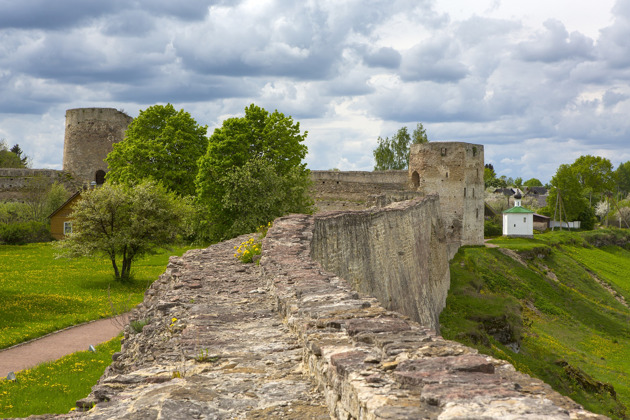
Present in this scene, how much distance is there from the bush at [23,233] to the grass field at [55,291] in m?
5.18

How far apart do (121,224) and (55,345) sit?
9600 millimetres

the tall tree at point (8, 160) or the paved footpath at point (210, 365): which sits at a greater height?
the tall tree at point (8, 160)

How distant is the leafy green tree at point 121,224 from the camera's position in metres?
25.0

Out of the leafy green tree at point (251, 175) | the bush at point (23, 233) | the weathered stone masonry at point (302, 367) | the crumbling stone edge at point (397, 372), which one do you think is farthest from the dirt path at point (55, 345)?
the bush at point (23, 233)

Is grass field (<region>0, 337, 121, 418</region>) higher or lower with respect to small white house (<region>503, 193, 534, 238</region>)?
lower

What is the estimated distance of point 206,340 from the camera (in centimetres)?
618

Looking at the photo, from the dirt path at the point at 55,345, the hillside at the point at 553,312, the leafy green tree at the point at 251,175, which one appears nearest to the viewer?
the dirt path at the point at 55,345

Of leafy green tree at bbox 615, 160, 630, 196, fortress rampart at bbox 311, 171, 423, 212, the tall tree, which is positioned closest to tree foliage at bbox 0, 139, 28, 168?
the tall tree

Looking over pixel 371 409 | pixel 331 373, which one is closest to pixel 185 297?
pixel 331 373

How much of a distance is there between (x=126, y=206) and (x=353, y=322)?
21.4 meters

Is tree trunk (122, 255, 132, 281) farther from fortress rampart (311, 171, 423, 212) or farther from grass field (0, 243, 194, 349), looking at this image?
fortress rampart (311, 171, 423, 212)

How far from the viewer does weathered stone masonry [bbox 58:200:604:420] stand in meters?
3.62

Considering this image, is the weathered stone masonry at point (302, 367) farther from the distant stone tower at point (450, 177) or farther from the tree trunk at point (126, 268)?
the distant stone tower at point (450, 177)

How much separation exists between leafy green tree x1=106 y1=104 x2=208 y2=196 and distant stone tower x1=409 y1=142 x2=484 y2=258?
47.3 feet
